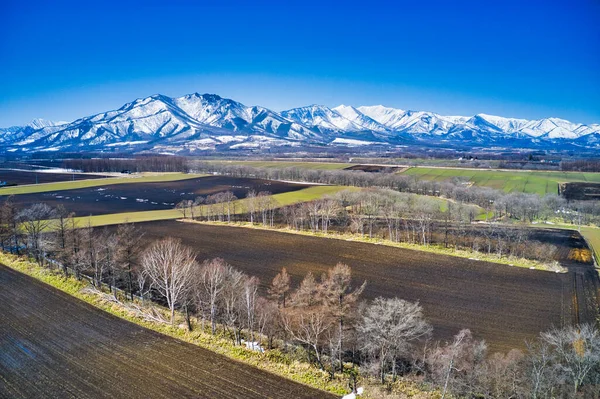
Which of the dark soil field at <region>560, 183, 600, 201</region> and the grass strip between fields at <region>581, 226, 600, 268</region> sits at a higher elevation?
the dark soil field at <region>560, 183, 600, 201</region>

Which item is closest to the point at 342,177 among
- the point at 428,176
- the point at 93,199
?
the point at 428,176

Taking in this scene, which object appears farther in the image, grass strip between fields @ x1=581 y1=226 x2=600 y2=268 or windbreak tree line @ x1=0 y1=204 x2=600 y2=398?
grass strip between fields @ x1=581 y1=226 x2=600 y2=268

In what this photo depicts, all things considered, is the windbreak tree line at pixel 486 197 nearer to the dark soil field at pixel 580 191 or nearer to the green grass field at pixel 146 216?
the dark soil field at pixel 580 191

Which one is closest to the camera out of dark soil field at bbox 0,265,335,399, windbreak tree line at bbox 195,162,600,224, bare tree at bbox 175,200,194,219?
dark soil field at bbox 0,265,335,399

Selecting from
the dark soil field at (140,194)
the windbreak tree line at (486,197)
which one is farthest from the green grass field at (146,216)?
the windbreak tree line at (486,197)

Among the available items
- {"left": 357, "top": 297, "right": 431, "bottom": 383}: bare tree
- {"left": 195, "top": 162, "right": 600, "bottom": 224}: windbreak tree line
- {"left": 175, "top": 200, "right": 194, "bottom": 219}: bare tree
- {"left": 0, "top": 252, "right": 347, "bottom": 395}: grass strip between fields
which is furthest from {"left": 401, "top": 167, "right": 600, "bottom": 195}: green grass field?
{"left": 0, "top": 252, "right": 347, "bottom": 395}: grass strip between fields

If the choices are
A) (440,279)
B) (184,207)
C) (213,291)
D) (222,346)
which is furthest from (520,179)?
(222,346)

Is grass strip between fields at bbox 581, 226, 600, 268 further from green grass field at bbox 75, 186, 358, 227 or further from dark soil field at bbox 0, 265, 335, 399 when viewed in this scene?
green grass field at bbox 75, 186, 358, 227
